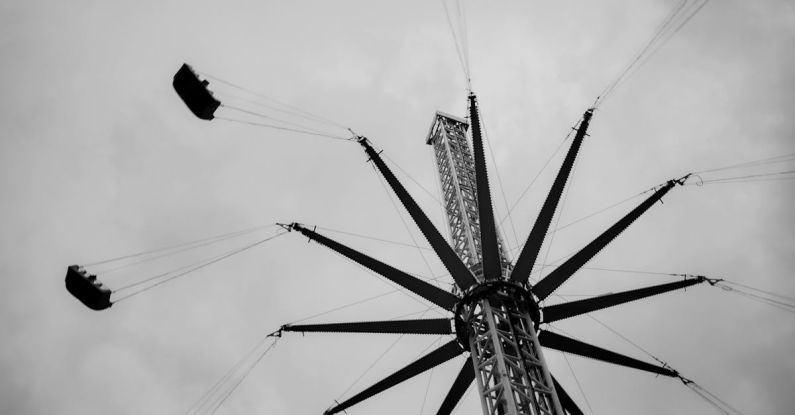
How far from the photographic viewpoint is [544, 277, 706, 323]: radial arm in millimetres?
14719

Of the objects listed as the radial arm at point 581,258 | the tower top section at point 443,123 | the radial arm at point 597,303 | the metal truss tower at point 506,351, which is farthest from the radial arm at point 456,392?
the tower top section at point 443,123

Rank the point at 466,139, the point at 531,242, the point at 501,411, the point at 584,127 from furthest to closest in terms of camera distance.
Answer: the point at 466,139 → the point at 584,127 → the point at 531,242 → the point at 501,411

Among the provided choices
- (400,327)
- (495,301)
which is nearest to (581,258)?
(495,301)

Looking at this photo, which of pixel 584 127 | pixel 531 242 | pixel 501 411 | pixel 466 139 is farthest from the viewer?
pixel 466 139

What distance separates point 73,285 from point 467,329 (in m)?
9.93

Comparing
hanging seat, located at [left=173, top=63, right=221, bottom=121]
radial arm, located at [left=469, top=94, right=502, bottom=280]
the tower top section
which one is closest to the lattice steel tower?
radial arm, located at [left=469, top=94, right=502, bottom=280]

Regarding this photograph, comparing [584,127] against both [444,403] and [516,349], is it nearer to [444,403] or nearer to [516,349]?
[516,349]

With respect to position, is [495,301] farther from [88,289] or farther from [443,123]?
[443,123]

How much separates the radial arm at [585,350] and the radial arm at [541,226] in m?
2.15

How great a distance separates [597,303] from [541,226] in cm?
260

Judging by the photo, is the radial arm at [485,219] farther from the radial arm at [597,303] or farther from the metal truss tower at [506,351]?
the radial arm at [597,303]

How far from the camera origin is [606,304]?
48.3 feet

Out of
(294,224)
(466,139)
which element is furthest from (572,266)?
(466,139)

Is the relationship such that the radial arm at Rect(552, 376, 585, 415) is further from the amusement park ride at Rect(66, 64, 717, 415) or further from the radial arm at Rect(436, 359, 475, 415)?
the radial arm at Rect(436, 359, 475, 415)
